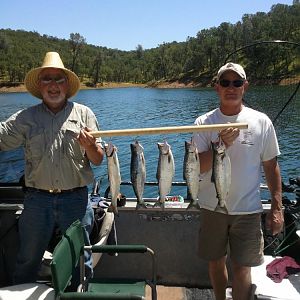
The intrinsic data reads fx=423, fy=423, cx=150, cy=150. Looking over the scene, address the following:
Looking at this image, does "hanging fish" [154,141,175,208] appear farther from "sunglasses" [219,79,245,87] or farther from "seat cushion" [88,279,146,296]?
"seat cushion" [88,279,146,296]

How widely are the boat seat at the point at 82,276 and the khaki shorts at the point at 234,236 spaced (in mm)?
532

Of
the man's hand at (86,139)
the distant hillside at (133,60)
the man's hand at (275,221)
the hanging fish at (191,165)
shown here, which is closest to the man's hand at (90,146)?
the man's hand at (86,139)

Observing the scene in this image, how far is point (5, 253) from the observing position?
464 centimetres

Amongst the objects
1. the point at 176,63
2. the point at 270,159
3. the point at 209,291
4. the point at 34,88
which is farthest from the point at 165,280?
the point at 176,63

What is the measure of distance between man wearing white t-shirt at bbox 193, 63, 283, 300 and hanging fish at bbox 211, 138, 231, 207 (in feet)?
0.22

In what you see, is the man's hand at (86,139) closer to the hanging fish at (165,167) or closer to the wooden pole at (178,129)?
the wooden pole at (178,129)

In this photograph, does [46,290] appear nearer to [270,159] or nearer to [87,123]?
[87,123]

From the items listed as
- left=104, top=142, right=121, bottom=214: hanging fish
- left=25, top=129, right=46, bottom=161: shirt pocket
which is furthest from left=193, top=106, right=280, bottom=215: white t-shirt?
left=25, top=129, right=46, bottom=161: shirt pocket

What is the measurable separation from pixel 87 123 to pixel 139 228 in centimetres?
163

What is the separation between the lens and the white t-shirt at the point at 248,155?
3.35m

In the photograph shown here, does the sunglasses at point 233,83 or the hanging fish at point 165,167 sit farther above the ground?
the sunglasses at point 233,83

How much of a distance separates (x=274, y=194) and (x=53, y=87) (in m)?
2.03

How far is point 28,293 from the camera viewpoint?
3168 mm

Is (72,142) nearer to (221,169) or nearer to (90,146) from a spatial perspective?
(90,146)
